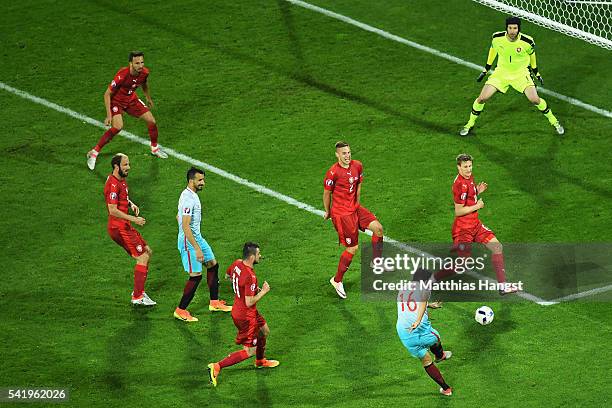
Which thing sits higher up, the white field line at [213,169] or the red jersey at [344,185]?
the white field line at [213,169]

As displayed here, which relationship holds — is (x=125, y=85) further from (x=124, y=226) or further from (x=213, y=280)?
(x=213, y=280)

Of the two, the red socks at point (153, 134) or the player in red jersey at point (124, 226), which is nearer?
the player in red jersey at point (124, 226)

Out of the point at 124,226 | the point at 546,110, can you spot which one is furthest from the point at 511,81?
the point at 124,226

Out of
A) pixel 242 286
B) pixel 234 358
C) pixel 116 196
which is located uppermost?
pixel 116 196

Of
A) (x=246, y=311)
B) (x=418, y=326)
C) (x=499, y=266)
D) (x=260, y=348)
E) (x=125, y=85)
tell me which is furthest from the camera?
(x=125, y=85)

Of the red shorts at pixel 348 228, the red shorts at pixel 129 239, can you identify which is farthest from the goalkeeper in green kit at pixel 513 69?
the red shorts at pixel 129 239

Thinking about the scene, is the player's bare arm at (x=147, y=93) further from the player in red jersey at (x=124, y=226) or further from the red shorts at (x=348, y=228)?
the red shorts at (x=348, y=228)

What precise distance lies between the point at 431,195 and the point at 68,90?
6.66m

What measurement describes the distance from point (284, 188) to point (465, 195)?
3.70 m

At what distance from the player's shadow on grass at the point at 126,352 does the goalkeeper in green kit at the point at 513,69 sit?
667cm

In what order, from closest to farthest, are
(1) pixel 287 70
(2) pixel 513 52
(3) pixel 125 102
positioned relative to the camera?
(3) pixel 125 102 → (2) pixel 513 52 → (1) pixel 287 70

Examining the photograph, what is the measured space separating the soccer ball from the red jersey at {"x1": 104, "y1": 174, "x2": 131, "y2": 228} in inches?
176

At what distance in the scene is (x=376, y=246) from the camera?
1688cm

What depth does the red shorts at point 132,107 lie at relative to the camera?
63.0 feet
